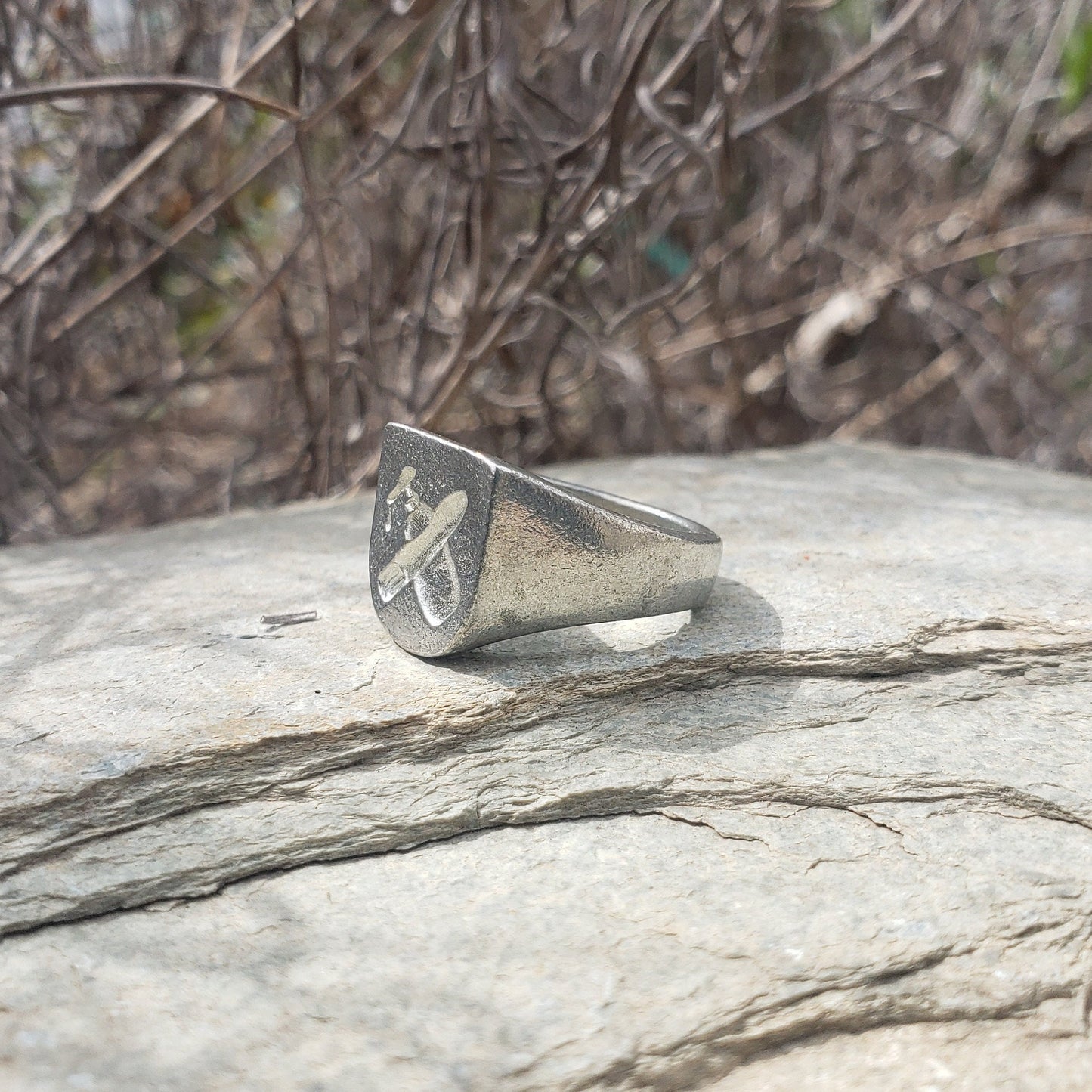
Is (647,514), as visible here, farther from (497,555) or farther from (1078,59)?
(1078,59)

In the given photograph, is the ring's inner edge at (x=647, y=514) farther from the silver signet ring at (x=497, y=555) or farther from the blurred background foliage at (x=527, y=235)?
the blurred background foliage at (x=527, y=235)

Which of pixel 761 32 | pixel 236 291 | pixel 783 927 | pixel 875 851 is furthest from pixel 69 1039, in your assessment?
pixel 236 291

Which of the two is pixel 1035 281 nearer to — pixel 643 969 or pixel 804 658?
pixel 804 658

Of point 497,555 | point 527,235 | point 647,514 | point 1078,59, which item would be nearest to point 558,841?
point 497,555

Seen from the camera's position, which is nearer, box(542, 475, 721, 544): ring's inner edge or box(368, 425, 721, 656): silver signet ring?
box(368, 425, 721, 656): silver signet ring

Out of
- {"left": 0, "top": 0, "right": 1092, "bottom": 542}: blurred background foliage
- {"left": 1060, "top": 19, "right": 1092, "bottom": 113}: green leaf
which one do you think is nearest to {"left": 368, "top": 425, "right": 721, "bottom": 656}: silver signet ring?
{"left": 0, "top": 0, "right": 1092, "bottom": 542}: blurred background foliage

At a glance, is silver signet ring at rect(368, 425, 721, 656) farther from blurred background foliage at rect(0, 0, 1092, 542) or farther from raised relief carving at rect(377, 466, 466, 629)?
blurred background foliage at rect(0, 0, 1092, 542)

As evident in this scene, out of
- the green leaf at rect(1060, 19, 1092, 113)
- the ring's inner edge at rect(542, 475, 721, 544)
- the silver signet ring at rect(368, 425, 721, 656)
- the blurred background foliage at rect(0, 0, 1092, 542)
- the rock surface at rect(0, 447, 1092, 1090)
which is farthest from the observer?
the green leaf at rect(1060, 19, 1092, 113)
